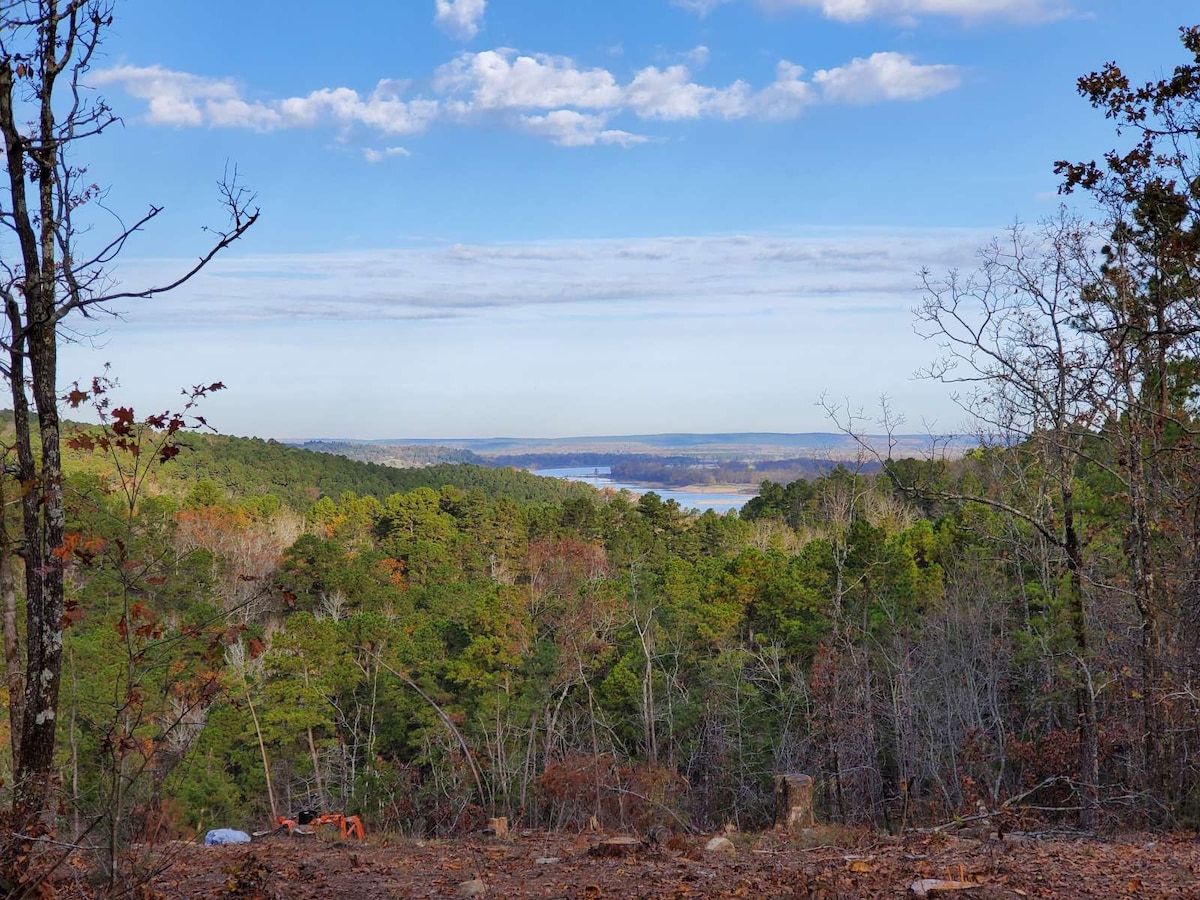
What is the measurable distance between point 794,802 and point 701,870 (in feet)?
8.94

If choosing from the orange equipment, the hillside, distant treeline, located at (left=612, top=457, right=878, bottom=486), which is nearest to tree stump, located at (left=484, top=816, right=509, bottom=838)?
the orange equipment

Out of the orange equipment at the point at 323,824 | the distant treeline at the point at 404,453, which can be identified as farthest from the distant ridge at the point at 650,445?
the orange equipment at the point at 323,824

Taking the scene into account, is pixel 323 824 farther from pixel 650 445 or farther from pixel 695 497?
pixel 650 445

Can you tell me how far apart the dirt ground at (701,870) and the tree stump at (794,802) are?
96 centimetres

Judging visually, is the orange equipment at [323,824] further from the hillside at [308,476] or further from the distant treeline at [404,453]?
the distant treeline at [404,453]

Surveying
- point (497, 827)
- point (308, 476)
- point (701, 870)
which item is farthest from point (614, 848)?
point (308, 476)

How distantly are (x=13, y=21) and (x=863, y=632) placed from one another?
2145 cm

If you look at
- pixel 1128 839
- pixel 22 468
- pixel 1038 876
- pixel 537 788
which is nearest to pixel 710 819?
pixel 537 788

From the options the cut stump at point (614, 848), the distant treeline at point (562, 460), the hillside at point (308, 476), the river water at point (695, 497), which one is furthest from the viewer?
the distant treeline at point (562, 460)

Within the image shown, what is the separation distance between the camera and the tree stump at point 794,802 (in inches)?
318

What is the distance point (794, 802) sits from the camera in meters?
8.12

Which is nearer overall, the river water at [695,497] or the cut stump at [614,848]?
the cut stump at [614,848]

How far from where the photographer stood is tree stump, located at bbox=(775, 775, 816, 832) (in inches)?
318

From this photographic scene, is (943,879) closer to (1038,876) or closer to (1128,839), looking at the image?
(1038,876)
